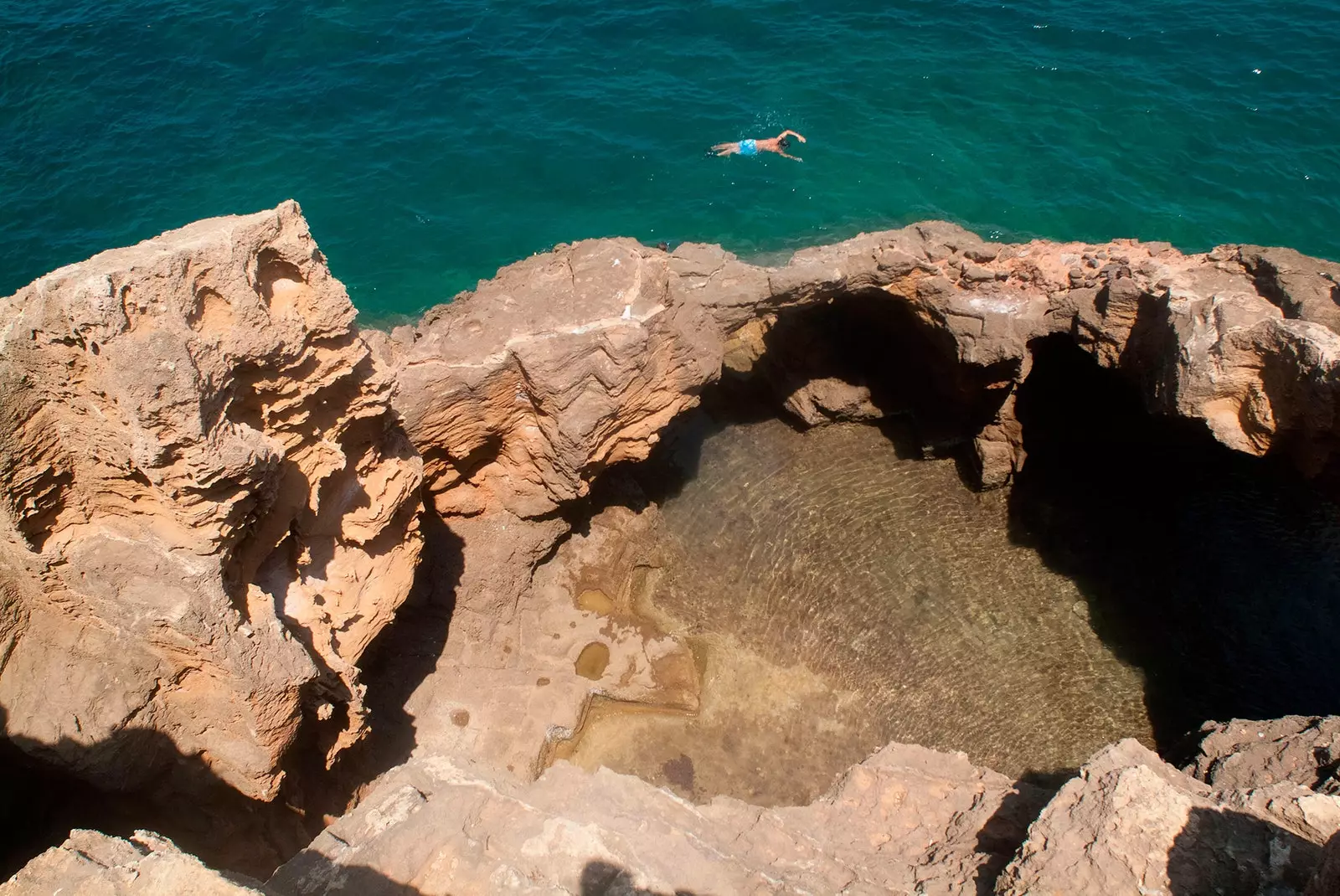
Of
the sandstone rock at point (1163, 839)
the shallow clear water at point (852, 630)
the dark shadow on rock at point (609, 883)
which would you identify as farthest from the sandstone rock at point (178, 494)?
the sandstone rock at point (1163, 839)

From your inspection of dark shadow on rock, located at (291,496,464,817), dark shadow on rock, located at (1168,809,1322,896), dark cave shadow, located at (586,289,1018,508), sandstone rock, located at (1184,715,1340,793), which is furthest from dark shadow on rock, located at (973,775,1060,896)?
dark cave shadow, located at (586,289,1018,508)

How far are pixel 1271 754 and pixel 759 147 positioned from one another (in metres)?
16.0

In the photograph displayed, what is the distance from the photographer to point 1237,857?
18.3ft

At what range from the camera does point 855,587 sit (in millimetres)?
12852

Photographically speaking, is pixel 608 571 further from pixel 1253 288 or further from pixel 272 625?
pixel 1253 288

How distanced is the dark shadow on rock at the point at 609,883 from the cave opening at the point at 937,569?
5244 mm

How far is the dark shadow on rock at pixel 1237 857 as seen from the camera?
17.7ft

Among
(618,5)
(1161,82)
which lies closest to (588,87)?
(618,5)

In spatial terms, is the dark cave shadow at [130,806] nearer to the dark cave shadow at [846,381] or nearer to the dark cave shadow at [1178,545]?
the dark cave shadow at [846,381]

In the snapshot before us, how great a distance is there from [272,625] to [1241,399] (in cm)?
1031

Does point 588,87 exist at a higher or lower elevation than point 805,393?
higher

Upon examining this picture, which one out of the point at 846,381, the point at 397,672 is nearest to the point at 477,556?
the point at 397,672

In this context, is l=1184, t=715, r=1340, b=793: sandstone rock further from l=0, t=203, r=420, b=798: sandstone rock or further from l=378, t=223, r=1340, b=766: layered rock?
l=0, t=203, r=420, b=798: sandstone rock

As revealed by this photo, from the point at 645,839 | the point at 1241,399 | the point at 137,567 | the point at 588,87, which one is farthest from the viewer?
the point at 588,87
